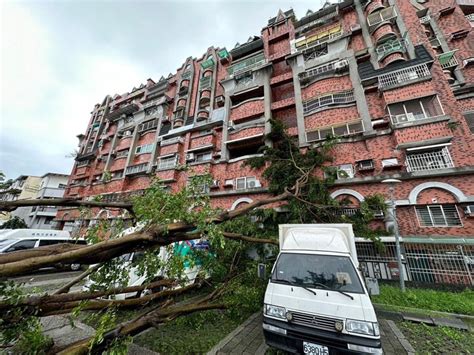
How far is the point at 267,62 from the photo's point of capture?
1752cm

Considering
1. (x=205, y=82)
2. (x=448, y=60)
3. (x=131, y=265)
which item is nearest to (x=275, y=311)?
(x=131, y=265)

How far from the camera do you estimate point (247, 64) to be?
19.3 m

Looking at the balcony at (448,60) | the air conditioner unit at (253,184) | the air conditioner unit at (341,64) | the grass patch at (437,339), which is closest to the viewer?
the grass patch at (437,339)

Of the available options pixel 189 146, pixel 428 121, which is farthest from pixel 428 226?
pixel 189 146

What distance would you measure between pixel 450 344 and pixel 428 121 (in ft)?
33.8

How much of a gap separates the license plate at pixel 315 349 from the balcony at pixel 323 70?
53.1 feet

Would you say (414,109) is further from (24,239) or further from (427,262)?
(24,239)

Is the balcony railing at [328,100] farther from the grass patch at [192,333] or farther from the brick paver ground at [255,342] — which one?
the grass patch at [192,333]

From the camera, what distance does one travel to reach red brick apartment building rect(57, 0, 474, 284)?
356 inches

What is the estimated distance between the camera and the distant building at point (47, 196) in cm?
2911

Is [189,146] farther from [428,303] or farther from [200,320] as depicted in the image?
[428,303]

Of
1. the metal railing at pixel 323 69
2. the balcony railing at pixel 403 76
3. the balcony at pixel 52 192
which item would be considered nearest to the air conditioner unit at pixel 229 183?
the metal railing at pixel 323 69

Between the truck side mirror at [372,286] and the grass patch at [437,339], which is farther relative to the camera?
the truck side mirror at [372,286]

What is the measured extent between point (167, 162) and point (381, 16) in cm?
2181
